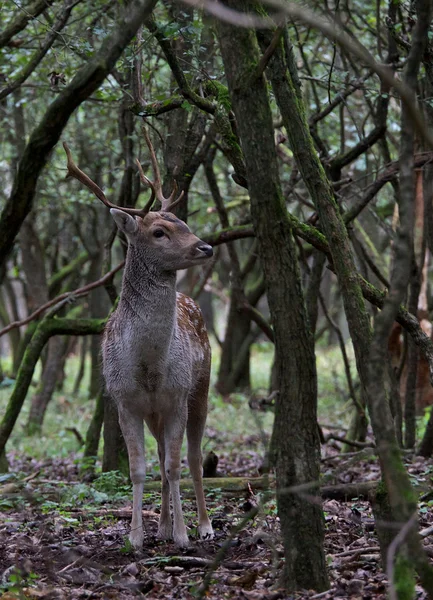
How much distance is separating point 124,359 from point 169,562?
172 cm

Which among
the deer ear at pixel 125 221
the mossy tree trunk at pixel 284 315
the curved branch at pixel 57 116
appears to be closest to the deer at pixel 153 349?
the deer ear at pixel 125 221

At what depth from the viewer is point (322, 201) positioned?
5109 millimetres

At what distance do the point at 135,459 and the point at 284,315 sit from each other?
275 cm

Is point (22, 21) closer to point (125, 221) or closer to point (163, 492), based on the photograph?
point (125, 221)

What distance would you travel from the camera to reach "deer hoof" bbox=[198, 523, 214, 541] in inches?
263

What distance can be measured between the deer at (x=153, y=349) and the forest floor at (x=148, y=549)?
469 mm

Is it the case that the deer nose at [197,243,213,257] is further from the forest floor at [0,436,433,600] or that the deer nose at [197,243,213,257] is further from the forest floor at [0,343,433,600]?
the forest floor at [0,436,433,600]

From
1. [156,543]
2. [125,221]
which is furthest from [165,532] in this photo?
[125,221]

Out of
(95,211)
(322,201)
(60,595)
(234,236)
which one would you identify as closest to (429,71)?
(322,201)

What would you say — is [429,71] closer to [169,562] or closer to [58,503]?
[169,562]

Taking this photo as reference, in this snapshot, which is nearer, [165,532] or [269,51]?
[269,51]

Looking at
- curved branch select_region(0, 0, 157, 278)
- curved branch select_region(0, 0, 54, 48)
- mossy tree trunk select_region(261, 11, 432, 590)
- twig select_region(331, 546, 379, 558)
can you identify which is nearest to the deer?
curved branch select_region(0, 0, 157, 278)

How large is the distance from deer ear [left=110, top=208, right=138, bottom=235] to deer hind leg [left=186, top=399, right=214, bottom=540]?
68.7 inches

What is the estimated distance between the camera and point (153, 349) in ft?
21.6
